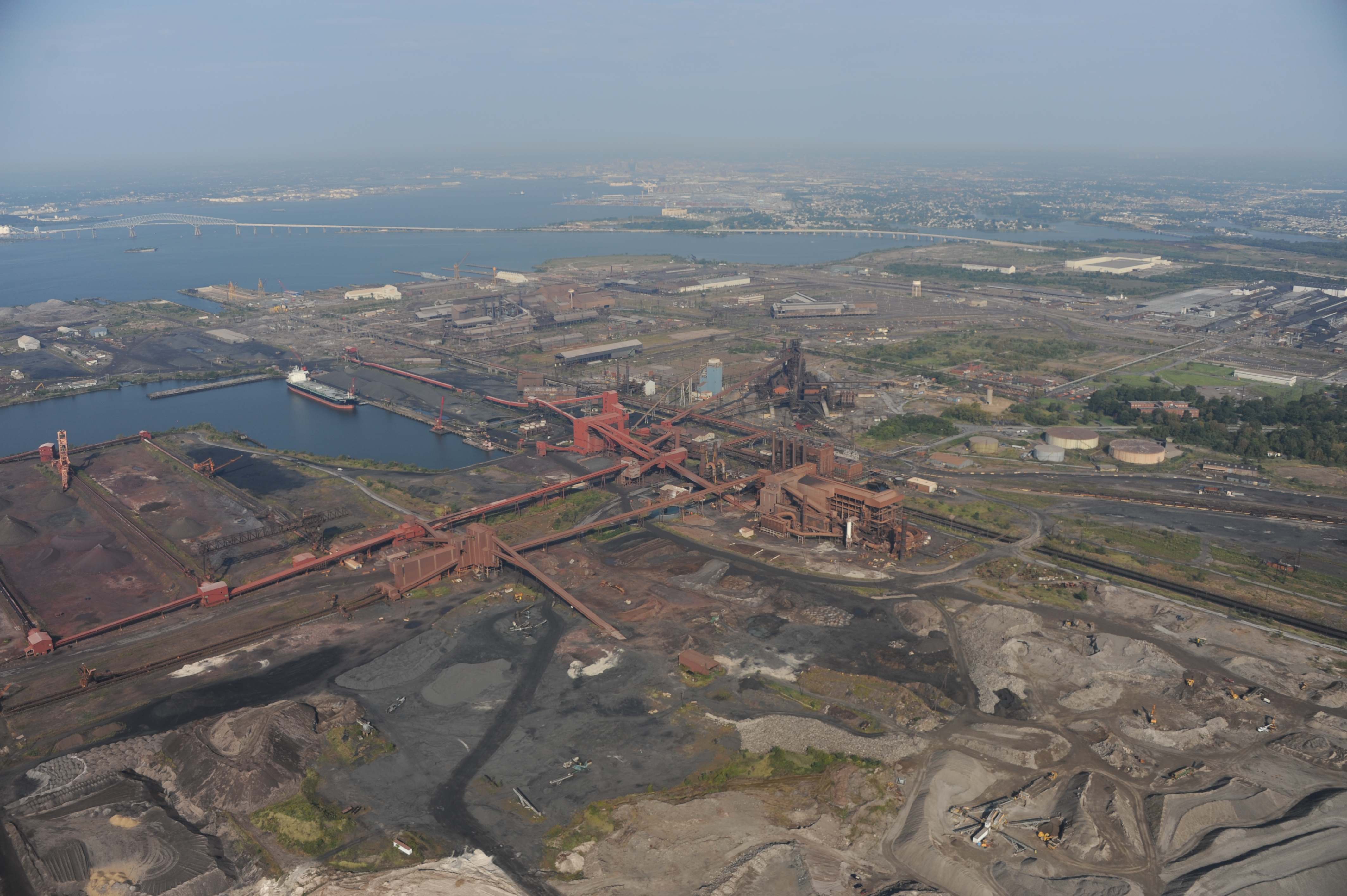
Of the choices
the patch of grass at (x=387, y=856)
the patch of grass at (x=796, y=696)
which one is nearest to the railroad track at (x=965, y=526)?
the patch of grass at (x=796, y=696)

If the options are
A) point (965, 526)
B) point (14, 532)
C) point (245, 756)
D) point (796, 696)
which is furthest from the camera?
point (965, 526)

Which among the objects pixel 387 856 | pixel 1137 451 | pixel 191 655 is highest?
pixel 1137 451

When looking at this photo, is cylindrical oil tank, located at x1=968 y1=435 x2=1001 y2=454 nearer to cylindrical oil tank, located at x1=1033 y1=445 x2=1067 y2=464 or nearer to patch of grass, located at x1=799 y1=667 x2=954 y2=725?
cylindrical oil tank, located at x1=1033 y1=445 x2=1067 y2=464

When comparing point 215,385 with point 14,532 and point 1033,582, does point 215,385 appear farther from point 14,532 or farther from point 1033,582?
point 1033,582

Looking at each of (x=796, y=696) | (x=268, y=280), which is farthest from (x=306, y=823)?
(x=268, y=280)

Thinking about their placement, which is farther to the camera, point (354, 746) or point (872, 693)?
point (872, 693)

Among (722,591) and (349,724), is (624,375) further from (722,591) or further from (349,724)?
(349,724)

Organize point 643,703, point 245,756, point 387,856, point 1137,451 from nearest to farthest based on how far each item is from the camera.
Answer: point 387,856
point 245,756
point 643,703
point 1137,451
